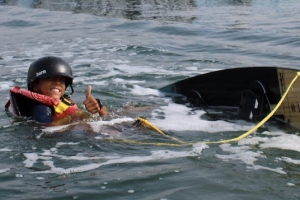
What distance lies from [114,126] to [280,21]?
10411 mm

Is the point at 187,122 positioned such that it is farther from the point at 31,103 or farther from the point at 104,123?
the point at 31,103

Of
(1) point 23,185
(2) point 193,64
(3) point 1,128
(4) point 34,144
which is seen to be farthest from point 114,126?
(2) point 193,64

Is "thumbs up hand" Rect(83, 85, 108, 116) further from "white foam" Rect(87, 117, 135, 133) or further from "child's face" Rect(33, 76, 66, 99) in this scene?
"child's face" Rect(33, 76, 66, 99)

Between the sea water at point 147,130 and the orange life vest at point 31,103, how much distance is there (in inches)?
6.0

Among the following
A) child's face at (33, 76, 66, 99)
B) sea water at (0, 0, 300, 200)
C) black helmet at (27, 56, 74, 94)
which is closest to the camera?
sea water at (0, 0, 300, 200)

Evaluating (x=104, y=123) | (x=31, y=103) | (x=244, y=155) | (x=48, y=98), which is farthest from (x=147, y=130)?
(x=31, y=103)

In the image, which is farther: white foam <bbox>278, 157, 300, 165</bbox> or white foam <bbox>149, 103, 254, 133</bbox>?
white foam <bbox>149, 103, 254, 133</bbox>

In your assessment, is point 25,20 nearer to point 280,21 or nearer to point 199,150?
point 280,21

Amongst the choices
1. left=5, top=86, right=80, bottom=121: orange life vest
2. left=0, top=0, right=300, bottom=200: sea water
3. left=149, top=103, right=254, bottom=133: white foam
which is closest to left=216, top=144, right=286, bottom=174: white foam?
left=0, top=0, right=300, bottom=200: sea water

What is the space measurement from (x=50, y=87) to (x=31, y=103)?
0.95 ft

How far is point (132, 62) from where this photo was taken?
35.6 ft

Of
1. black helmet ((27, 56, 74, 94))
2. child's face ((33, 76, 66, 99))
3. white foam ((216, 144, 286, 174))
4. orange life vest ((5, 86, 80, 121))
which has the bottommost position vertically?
white foam ((216, 144, 286, 174))

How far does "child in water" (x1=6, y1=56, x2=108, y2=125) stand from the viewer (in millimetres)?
6051

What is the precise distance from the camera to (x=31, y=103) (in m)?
6.24
